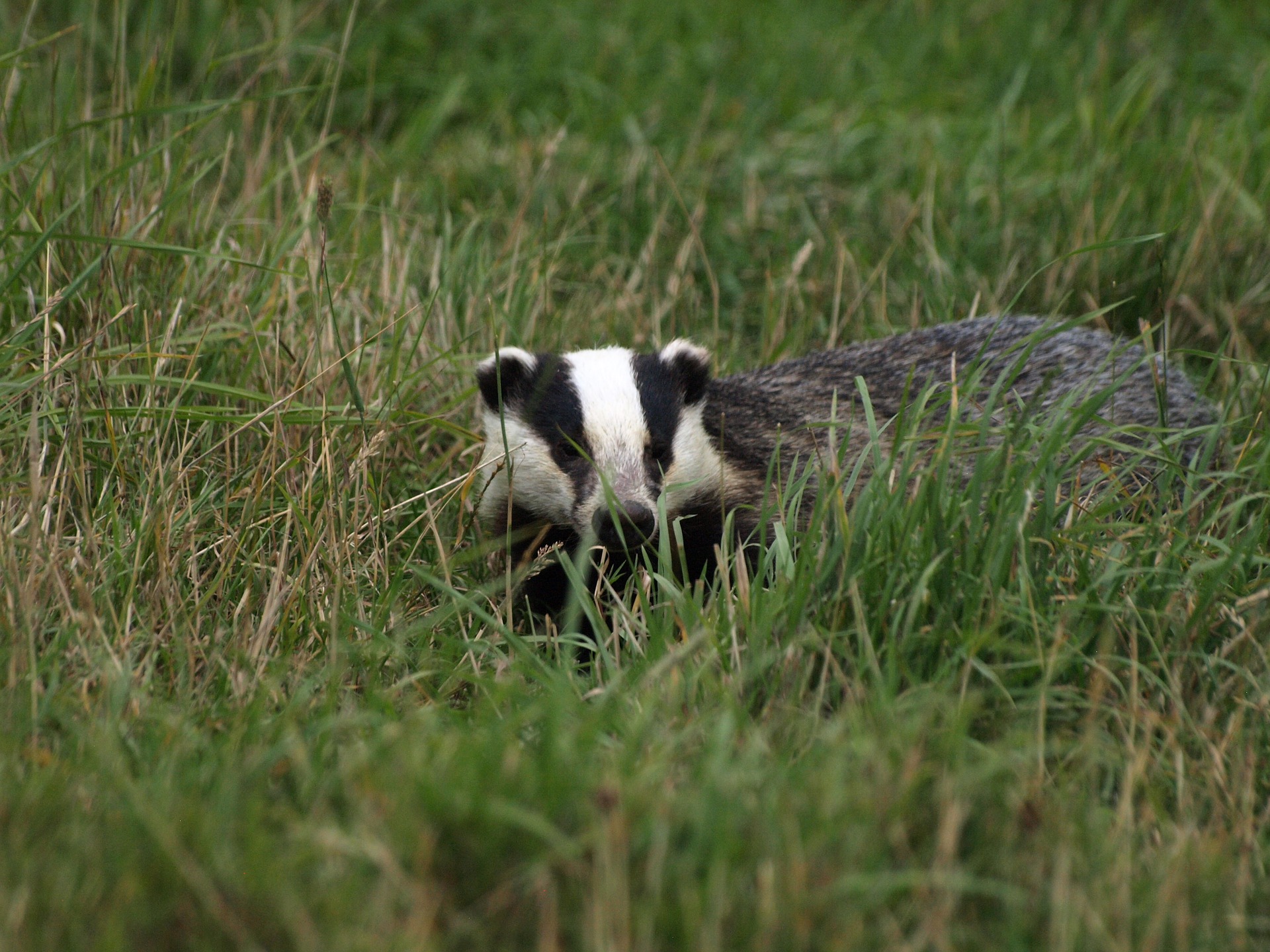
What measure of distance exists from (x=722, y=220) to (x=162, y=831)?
4.27 meters

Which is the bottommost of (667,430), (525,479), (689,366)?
(525,479)

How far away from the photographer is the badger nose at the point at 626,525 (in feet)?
11.4

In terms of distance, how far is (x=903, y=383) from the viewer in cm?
456

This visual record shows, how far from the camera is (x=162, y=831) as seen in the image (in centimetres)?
204

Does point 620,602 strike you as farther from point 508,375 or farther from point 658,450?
point 508,375

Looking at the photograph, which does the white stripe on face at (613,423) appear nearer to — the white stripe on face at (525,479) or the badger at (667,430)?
the badger at (667,430)

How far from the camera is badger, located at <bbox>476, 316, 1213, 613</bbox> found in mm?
3639

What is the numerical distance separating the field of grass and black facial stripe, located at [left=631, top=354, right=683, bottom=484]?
1.69 feet

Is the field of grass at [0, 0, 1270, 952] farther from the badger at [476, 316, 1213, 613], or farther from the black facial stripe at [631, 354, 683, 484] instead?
the black facial stripe at [631, 354, 683, 484]

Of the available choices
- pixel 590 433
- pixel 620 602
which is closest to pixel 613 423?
pixel 590 433

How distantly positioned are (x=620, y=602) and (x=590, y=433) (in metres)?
0.80

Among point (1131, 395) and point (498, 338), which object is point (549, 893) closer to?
point (498, 338)

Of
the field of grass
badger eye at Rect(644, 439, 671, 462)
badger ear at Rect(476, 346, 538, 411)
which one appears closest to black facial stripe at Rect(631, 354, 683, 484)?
badger eye at Rect(644, 439, 671, 462)

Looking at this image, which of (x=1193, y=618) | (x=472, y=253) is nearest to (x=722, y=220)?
(x=472, y=253)
